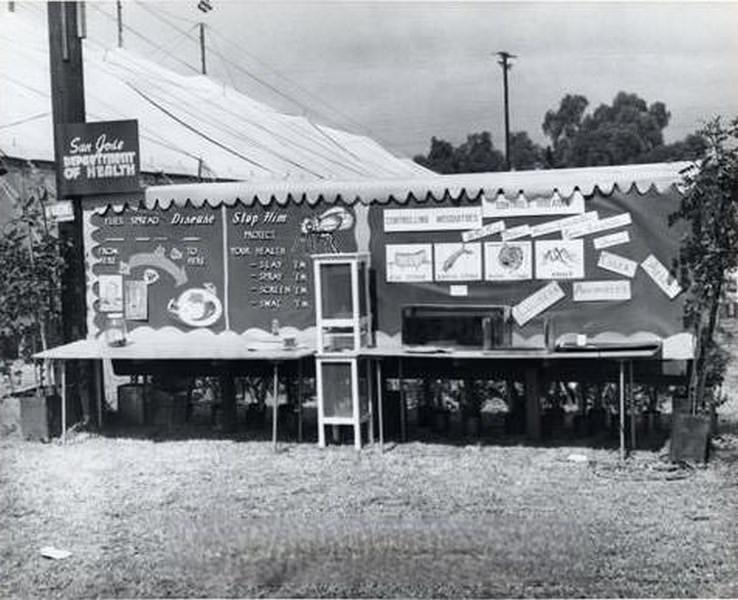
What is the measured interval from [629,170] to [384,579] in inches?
202

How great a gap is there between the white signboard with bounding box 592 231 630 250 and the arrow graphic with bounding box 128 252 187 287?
135 inches

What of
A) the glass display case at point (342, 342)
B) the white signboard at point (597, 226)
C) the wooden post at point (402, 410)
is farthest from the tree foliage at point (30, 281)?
the white signboard at point (597, 226)

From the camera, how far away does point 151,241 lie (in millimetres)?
9289

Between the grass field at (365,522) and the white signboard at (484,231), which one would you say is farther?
the white signboard at (484,231)

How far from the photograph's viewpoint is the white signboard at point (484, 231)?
8.43 metres

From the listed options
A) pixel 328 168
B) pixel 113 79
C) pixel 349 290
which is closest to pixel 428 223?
pixel 349 290

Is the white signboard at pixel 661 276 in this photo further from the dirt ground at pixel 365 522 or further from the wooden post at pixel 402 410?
the wooden post at pixel 402 410

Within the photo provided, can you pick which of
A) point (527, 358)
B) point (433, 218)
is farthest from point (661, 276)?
point (433, 218)

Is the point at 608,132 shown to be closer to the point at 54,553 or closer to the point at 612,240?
the point at 612,240

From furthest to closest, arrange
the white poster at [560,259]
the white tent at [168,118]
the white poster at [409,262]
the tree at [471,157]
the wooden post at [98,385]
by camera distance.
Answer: the tree at [471,157] → the white tent at [168,118] → the wooden post at [98,385] → the white poster at [409,262] → the white poster at [560,259]

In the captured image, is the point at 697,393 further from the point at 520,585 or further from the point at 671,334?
the point at 520,585

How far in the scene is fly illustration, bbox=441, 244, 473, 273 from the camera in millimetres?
8523

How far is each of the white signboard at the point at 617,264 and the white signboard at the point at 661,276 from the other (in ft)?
0.28

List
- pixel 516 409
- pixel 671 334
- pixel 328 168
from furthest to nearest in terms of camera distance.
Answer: pixel 328 168, pixel 516 409, pixel 671 334
